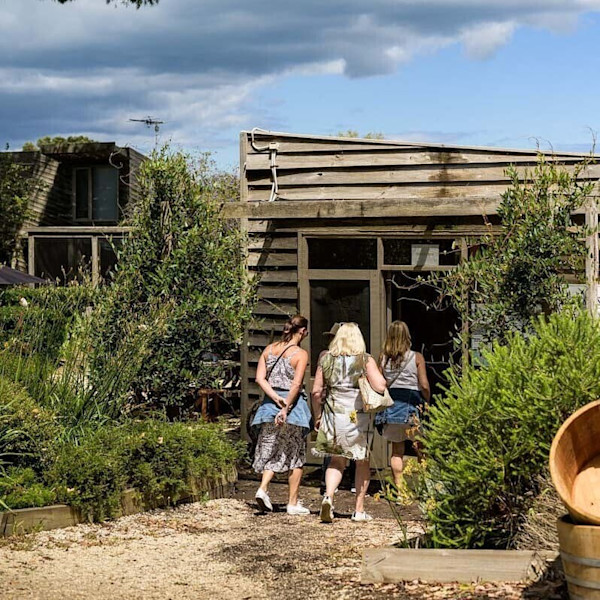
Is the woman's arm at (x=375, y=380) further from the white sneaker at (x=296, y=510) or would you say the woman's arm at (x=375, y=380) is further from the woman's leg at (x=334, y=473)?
the white sneaker at (x=296, y=510)

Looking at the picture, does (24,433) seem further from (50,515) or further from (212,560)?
(212,560)

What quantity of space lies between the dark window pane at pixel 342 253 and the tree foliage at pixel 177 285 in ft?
3.33

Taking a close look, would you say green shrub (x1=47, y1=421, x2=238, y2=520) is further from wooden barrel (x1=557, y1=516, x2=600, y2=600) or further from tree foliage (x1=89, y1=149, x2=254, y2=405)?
wooden barrel (x1=557, y1=516, x2=600, y2=600)

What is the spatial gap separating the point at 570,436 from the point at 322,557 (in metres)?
2.65

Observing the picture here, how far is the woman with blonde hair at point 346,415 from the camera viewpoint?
9055 millimetres

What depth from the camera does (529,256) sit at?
9.86m

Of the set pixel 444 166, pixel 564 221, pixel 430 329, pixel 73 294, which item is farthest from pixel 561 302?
pixel 73 294

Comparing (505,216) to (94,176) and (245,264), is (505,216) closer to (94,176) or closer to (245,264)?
(245,264)

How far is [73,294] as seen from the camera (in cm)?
1033

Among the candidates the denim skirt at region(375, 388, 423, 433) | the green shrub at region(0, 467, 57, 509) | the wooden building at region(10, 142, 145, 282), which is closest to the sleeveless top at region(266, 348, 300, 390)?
the denim skirt at region(375, 388, 423, 433)

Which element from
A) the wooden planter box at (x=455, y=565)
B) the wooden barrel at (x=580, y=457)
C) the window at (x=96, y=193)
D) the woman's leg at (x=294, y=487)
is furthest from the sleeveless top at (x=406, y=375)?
the window at (x=96, y=193)

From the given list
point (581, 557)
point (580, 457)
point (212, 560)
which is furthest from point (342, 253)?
point (581, 557)

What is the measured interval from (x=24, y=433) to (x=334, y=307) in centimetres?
414

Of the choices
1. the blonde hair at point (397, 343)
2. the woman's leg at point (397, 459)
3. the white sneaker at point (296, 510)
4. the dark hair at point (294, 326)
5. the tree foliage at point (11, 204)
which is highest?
the tree foliage at point (11, 204)
